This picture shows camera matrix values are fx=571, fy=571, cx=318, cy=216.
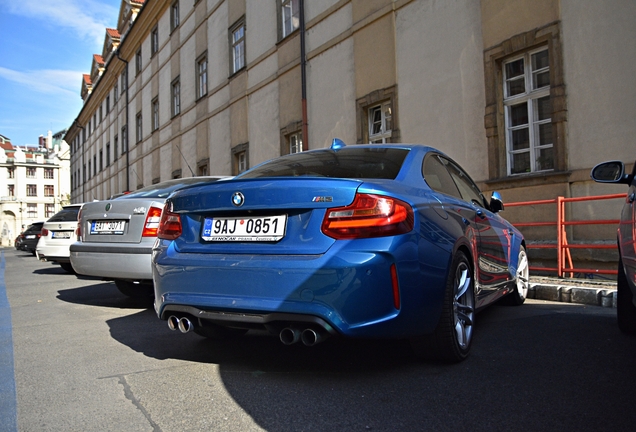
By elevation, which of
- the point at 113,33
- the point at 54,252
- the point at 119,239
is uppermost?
the point at 113,33

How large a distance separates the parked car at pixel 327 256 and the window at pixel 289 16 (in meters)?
12.0

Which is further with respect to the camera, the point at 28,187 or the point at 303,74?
the point at 28,187

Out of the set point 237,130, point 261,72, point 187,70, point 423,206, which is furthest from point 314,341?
point 187,70

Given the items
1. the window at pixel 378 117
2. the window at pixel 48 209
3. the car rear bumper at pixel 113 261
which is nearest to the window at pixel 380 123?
the window at pixel 378 117

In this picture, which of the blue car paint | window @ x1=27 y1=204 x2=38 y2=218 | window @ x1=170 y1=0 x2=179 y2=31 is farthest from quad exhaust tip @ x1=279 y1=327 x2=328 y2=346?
window @ x1=27 y1=204 x2=38 y2=218

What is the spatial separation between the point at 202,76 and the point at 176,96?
3.37 m

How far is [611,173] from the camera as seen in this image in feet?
12.7

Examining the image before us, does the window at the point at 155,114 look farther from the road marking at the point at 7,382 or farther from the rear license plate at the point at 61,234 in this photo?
the road marking at the point at 7,382

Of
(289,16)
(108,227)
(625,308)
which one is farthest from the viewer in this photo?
(289,16)

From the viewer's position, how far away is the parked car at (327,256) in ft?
9.66

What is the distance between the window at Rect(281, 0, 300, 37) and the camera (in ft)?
48.7

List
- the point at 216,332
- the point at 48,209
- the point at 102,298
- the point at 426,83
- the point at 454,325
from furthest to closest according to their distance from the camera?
1. the point at 48,209
2. the point at 426,83
3. the point at 102,298
4. the point at 216,332
5. the point at 454,325

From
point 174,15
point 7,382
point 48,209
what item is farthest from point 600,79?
point 48,209

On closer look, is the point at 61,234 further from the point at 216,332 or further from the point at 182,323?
the point at 182,323
